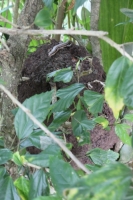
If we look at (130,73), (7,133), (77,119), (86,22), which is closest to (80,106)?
(77,119)

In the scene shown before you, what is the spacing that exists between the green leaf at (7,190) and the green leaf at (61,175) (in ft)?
0.41

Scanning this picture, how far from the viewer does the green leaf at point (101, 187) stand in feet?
0.47

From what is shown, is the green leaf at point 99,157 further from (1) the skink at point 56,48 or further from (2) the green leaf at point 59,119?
(1) the skink at point 56,48

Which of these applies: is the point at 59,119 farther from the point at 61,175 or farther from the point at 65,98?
the point at 61,175

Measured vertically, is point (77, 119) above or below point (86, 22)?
below

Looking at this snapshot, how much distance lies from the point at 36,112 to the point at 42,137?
0.08m

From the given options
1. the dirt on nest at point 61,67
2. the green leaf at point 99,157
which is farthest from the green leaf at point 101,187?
the dirt on nest at point 61,67

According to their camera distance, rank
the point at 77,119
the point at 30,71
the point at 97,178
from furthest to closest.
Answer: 1. the point at 30,71
2. the point at 77,119
3. the point at 97,178

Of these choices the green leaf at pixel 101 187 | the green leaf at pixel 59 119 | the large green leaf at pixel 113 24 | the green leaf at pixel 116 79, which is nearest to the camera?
the green leaf at pixel 101 187

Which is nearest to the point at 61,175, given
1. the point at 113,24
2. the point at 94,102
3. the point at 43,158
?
the point at 43,158

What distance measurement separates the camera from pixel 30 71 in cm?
66

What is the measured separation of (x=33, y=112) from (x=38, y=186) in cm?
10

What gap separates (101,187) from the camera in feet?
0.48

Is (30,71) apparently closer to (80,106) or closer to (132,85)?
(80,106)
